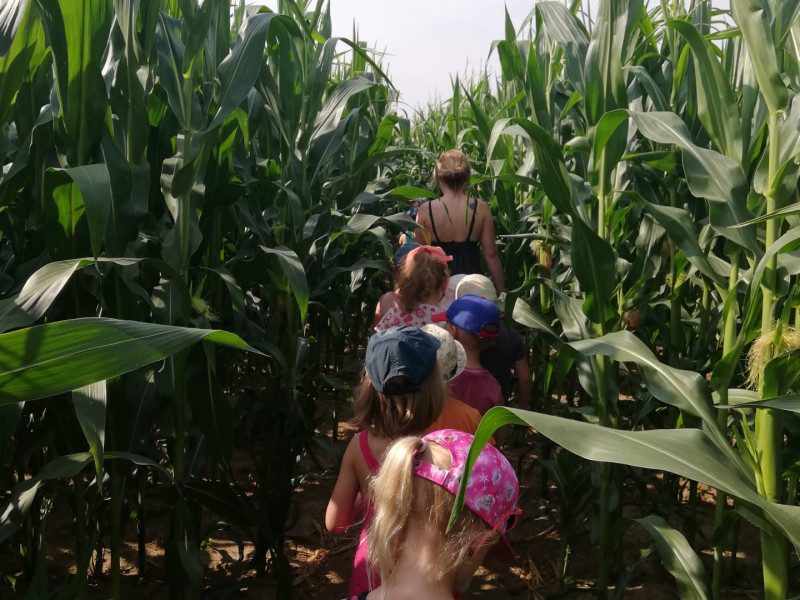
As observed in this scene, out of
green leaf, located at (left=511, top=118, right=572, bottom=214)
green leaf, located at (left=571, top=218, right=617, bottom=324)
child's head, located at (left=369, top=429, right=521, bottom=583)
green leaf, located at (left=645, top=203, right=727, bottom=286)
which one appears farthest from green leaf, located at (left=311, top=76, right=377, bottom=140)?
child's head, located at (left=369, top=429, right=521, bottom=583)

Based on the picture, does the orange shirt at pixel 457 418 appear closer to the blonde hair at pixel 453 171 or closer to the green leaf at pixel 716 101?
the green leaf at pixel 716 101

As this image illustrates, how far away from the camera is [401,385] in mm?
1784

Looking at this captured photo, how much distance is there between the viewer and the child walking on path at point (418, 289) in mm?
2863

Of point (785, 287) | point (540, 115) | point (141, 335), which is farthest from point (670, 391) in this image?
point (540, 115)

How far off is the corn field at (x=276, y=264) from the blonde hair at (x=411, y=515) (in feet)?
0.88

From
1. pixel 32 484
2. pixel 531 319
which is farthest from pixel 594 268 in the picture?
pixel 32 484

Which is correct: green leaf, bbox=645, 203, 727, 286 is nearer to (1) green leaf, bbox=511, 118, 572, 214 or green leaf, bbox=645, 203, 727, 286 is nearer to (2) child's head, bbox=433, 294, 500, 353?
(1) green leaf, bbox=511, 118, 572, 214

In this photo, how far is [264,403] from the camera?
2.96m

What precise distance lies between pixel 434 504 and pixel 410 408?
1.55 feet

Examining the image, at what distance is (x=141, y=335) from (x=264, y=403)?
7.05 ft

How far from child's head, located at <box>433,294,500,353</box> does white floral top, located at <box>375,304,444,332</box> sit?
0.71 ft

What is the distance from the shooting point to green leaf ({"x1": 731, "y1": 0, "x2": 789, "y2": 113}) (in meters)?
1.57

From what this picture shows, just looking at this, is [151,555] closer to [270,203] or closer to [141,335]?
[270,203]

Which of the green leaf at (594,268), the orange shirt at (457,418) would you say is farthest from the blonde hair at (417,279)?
the orange shirt at (457,418)
